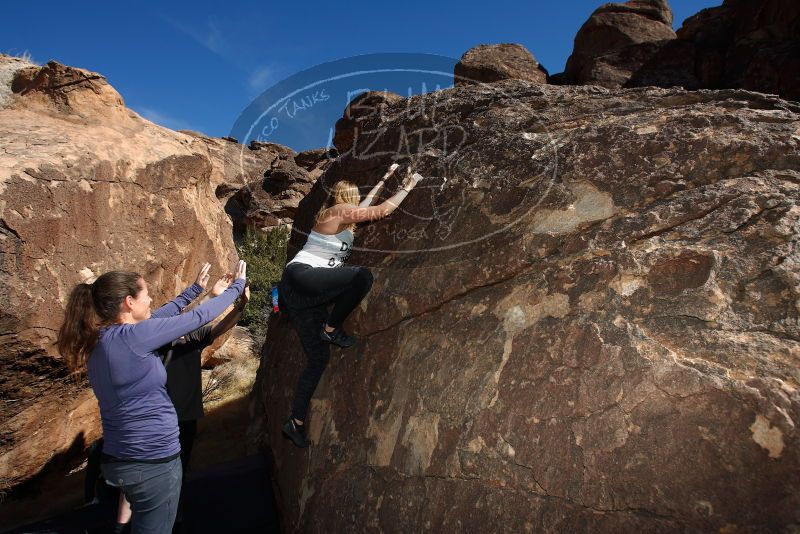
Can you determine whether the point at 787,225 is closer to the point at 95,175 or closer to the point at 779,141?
the point at 779,141

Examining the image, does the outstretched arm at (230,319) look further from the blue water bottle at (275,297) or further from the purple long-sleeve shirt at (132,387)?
the purple long-sleeve shirt at (132,387)

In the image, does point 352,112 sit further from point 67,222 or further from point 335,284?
point 335,284

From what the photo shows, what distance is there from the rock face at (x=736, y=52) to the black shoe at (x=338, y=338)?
39.3 ft

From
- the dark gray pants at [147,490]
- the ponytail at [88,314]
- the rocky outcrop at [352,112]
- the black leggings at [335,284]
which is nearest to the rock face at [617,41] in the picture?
the rocky outcrop at [352,112]

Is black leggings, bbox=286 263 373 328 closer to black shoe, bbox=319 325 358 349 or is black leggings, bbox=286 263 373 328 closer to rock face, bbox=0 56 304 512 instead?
black shoe, bbox=319 325 358 349

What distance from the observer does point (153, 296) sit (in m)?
4.15

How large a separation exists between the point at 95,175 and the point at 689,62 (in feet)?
50.5

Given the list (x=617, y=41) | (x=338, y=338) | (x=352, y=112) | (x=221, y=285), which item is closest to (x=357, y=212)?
(x=338, y=338)

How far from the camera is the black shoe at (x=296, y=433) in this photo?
2.60 meters

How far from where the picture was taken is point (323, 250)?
262cm

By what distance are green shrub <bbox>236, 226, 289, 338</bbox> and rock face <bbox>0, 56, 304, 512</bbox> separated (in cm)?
670

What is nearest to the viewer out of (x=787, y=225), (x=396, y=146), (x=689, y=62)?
(x=787, y=225)

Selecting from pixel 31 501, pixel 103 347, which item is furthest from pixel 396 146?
pixel 31 501

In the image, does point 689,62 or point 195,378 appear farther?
point 689,62
